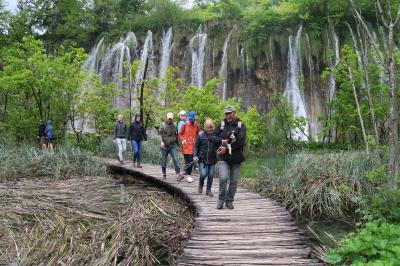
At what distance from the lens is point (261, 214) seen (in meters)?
7.49

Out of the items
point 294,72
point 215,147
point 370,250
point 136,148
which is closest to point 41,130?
point 136,148

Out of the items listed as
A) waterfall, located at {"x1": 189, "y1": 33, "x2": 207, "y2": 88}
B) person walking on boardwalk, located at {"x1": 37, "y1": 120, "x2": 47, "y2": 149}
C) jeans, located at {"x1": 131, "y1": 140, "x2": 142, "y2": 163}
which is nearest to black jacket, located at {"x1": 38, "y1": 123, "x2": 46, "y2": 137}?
person walking on boardwalk, located at {"x1": 37, "y1": 120, "x2": 47, "y2": 149}

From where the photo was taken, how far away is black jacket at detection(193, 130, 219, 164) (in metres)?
8.20

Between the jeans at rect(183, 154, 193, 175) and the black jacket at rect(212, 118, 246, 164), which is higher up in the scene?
the black jacket at rect(212, 118, 246, 164)

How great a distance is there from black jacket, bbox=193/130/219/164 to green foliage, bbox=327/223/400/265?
3.24 meters

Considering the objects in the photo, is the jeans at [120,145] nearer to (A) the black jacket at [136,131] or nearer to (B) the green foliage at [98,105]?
(A) the black jacket at [136,131]

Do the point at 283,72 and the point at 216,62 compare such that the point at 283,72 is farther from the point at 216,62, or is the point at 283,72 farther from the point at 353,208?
the point at 353,208

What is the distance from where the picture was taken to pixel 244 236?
6.22 meters

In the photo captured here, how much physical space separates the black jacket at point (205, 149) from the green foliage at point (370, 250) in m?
3.24

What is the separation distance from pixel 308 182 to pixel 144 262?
14.8 ft

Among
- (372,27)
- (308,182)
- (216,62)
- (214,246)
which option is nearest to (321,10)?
(372,27)

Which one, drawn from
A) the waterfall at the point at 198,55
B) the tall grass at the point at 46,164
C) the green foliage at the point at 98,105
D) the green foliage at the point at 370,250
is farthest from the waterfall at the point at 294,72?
the green foliage at the point at 370,250

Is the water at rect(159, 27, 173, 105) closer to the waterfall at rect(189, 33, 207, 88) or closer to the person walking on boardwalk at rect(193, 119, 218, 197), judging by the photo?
the waterfall at rect(189, 33, 207, 88)

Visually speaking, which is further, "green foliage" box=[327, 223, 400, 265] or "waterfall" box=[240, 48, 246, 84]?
"waterfall" box=[240, 48, 246, 84]
